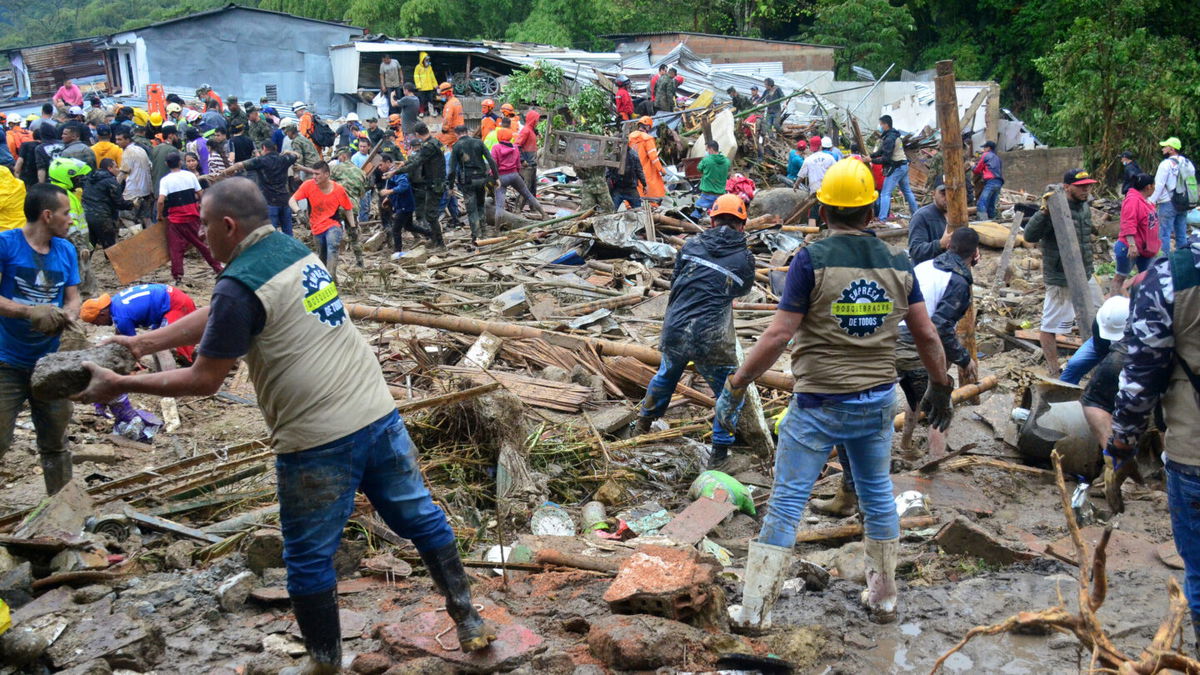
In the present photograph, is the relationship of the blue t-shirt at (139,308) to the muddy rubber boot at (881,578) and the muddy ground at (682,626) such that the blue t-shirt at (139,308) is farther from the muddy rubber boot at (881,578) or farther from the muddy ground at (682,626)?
the muddy rubber boot at (881,578)

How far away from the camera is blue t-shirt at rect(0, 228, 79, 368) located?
17.1 ft

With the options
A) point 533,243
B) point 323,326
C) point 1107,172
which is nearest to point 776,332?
point 323,326

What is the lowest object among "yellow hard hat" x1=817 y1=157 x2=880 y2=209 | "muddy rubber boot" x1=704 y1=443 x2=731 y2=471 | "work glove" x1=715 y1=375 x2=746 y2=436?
"muddy rubber boot" x1=704 y1=443 x2=731 y2=471

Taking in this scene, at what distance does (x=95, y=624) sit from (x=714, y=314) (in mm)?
4203

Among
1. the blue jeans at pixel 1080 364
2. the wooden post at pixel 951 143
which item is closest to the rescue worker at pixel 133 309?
the wooden post at pixel 951 143

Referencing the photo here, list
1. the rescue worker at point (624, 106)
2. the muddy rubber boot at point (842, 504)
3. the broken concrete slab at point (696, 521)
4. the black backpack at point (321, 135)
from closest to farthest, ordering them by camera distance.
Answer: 1. the broken concrete slab at point (696, 521)
2. the muddy rubber boot at point (842, 504)
3. the black backpack at point (321, 135)
4. the rescue worker at point (624, 106)

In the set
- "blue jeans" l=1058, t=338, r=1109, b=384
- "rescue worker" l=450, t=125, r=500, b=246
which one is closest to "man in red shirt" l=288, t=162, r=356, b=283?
"rescue worker" l=450, t=125, r=500, b=246

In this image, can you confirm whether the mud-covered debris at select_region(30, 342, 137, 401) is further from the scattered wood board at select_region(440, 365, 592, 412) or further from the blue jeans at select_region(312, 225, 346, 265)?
the blue jeans at select_region(312, 225, 346, 265)

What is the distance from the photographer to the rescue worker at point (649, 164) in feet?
49.5

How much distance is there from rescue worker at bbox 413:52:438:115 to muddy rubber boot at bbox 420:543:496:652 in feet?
83.8

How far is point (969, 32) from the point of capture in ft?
111

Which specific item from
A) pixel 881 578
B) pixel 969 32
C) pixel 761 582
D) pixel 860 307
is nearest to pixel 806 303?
pixel 860 307

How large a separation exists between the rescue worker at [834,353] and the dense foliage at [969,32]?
728 inches

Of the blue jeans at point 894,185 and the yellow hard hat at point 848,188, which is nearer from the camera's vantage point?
the yellow hard hat at point 848,188
